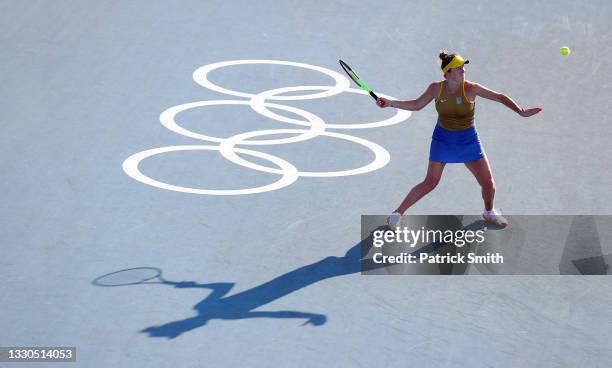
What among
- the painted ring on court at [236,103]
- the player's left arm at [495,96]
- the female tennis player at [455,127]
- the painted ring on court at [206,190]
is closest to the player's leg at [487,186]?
the female tennis player at [455,127]

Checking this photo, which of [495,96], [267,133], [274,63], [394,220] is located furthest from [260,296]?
[274,63]

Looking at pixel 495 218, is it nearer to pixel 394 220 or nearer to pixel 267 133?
pixel 394 220

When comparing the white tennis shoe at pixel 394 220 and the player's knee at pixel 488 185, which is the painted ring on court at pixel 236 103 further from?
the player's knee at pixel 488 185

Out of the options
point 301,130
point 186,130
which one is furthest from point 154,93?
point 301,130

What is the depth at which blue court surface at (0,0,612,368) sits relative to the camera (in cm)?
1117

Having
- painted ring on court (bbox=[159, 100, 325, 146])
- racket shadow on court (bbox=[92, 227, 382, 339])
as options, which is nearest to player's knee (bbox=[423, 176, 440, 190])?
racket shadow on court (bbox=[92, 227, 382, 339])

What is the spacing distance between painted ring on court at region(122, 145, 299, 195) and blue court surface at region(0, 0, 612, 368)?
38 mm

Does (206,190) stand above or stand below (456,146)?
below

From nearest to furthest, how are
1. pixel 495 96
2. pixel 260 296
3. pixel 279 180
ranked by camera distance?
pixel 260 296
pixel 495 96
pixel 279 180

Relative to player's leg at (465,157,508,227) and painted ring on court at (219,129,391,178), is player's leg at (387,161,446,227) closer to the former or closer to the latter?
player's leg at (465,157,508,227)

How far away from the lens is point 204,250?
12.7 m

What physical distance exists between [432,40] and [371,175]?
4.91 m

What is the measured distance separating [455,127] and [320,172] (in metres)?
2.31

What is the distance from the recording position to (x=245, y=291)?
11891mm
